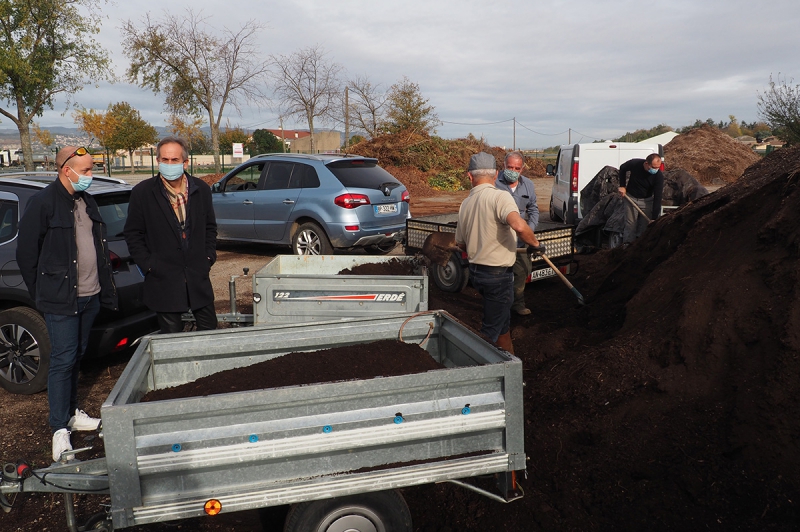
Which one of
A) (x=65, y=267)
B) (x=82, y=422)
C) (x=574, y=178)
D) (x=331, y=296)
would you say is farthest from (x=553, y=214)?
(x=65, y=267)

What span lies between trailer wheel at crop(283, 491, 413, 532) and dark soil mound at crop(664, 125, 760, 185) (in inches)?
1068

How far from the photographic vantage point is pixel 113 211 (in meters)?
5.59

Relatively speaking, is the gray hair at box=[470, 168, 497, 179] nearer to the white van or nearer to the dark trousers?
the dark trousers

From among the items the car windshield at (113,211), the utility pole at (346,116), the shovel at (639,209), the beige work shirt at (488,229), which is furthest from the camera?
the utility pole at (346,116)

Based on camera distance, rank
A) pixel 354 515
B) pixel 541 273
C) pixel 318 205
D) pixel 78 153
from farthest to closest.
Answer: pixel 318 205 → pixel 541 273 → pixel 78 153 → pixel 354 515

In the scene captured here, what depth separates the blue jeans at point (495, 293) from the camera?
5.12 meters

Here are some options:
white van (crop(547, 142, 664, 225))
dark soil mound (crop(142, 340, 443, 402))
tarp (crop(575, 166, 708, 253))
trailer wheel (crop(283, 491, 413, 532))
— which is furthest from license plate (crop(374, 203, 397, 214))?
trailer wheel (crop(283, 491, 413, 532))

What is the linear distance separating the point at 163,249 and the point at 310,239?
6.25 metres

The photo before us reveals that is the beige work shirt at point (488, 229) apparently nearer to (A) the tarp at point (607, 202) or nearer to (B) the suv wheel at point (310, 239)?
(B) the suv wheel at point (310, 239)

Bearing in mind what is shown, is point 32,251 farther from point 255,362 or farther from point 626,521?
point 626,521

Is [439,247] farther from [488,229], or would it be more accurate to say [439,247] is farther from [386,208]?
[488,229]

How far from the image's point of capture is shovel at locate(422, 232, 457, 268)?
814 cm

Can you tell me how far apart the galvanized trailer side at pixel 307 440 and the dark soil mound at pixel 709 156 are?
1062 inches

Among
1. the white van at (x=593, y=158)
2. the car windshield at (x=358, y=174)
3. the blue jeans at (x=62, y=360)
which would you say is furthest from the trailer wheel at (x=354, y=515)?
the white van at (x=593, y=158)
